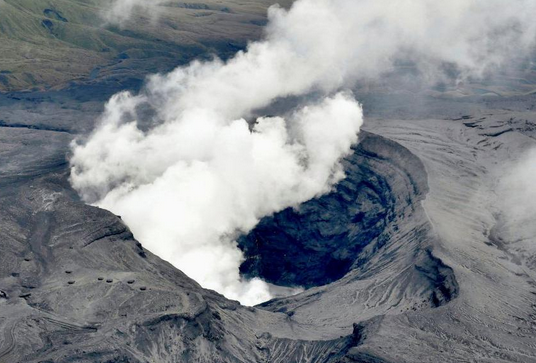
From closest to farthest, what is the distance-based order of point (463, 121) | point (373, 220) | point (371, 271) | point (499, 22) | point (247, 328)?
point (247, 328)
point (371, 271)
point (373, 220)
point (463, 121)
point (499, 22)

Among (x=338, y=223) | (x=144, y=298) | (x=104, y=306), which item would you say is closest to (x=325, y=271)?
(x=338, y=223)

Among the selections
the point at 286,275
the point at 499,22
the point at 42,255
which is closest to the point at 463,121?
the point at 286,275

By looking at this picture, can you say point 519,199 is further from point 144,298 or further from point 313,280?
point 144,298

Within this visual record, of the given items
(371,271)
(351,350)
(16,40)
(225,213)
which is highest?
(351,350)

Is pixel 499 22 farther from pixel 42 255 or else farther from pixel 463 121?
pixel 42 255

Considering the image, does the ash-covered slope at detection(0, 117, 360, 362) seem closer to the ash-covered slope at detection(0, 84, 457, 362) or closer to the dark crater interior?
the ash-covered slope at detection(0, 84, 457, 362)

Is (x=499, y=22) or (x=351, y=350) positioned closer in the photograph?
(x=351, y=350)

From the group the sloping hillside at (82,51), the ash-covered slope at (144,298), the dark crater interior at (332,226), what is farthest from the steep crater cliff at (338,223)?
the sloping hillside at (82,51)

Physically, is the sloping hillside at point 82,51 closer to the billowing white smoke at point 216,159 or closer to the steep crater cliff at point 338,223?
the billowing white smoke at point 216,159

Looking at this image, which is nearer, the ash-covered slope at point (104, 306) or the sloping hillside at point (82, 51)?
the ash-covered slope at point (104, 306)
